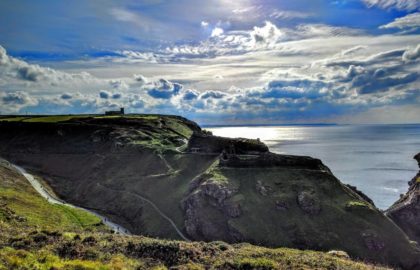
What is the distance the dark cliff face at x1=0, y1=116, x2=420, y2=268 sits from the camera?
73188 millimetres

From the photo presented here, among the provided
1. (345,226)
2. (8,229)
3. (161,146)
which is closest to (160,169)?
(161,146)

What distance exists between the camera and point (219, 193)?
83.1 meters

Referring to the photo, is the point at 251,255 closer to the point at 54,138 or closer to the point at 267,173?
the point at 267,173

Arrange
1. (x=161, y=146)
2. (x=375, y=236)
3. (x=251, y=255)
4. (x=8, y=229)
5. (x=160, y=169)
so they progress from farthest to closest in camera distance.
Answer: (x=161, y=146)
(x=160, y=169)
(x=375, y=236)
(x=8, y=229)
(x=251, y=255)

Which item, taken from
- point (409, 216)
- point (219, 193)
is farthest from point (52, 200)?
point (409, 216)

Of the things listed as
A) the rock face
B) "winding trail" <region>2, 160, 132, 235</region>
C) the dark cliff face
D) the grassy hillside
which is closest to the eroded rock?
the dark cliff face

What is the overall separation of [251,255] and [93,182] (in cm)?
8091

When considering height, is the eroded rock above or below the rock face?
above

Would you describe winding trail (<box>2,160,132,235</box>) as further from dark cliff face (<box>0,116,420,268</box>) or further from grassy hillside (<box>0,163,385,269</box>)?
grassy hillside (<box>0,163,385,269</box>)

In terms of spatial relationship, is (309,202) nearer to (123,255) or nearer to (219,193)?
(219,193)

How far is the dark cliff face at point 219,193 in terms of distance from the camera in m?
73.2

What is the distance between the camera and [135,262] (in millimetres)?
35906

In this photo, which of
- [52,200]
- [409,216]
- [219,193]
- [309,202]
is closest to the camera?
[309,202]

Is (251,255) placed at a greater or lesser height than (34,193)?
greater
